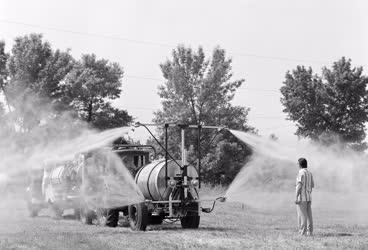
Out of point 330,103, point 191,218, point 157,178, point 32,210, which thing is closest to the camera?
point 157,178

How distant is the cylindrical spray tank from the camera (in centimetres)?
2184

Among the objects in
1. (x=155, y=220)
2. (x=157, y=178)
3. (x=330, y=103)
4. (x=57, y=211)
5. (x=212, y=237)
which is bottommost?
(x=212, y=237)

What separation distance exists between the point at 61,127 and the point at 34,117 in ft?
7.98

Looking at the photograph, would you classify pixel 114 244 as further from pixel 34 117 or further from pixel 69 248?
pixel 34 117

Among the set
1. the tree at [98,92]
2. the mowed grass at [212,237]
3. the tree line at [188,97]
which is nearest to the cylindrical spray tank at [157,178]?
the mowed grass at [212,237]

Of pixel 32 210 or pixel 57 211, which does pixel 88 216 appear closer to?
pixel 57 211

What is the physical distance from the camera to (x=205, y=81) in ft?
232

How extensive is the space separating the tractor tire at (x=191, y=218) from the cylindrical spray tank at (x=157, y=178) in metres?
0.84

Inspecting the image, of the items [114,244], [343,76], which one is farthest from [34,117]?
[114,244]

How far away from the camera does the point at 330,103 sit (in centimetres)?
6316

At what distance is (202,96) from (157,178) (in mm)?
48786

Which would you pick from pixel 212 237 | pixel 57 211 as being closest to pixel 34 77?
pixel 57 211

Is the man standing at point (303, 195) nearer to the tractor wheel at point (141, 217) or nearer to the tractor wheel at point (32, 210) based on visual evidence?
the tractor wheel at point (141, 217)

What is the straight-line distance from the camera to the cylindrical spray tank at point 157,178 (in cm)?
2184
